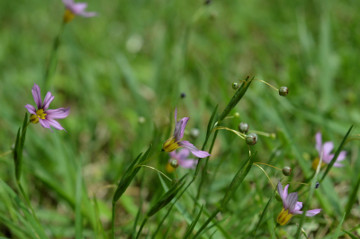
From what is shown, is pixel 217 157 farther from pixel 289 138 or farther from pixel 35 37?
pixel 35 37

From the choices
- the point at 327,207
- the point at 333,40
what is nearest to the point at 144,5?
the point at 333,40

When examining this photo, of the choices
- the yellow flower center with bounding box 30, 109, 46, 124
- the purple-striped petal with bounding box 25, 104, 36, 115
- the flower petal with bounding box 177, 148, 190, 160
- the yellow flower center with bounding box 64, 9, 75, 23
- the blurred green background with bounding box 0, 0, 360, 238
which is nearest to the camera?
the purple-striped petal with bounding box 25, 104, 36, 115

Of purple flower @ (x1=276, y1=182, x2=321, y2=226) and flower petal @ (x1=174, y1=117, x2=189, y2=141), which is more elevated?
flower petal @ (x1=174, y1=117, x2=189, y2=141)

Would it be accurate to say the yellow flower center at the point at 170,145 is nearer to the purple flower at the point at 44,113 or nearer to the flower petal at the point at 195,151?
the flower petal at the point at 195,151

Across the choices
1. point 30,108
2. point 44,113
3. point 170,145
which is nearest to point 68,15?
point 44,113

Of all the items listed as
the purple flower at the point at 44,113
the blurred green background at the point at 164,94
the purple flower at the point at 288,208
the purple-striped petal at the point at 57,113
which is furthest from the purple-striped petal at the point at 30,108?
the purple flower at the point at 288,208

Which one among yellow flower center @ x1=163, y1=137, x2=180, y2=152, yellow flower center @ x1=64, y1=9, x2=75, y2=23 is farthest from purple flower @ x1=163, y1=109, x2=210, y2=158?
yellow flower center @ x1=64, y1=9, x2=75, y2=23

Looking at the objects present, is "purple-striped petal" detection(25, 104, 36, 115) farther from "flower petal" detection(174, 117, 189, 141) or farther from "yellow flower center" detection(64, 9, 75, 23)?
"yellow flower center" detection(64, 9, 75, 23)

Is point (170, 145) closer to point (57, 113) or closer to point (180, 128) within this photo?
point (180, 128)
